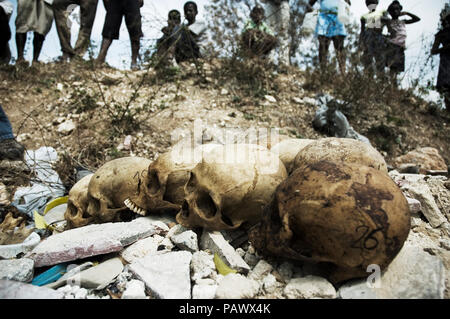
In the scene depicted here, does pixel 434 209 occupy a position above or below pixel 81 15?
below

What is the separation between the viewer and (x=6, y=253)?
1904 mm

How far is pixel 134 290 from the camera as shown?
141cm

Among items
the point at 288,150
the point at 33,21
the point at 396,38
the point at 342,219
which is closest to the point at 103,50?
the point at 33,21

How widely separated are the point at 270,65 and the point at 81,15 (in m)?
4.12

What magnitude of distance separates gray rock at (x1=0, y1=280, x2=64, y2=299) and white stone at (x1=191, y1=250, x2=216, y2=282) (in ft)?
2.27

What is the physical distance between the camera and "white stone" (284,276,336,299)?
1349 millimetres

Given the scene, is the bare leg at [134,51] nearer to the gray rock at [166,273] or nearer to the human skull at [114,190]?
the human skull at [114,190]

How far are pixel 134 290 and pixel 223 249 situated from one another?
550 mm

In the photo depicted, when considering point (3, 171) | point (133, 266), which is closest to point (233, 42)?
point (3, 171)

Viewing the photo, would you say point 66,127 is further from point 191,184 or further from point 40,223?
point 191,184

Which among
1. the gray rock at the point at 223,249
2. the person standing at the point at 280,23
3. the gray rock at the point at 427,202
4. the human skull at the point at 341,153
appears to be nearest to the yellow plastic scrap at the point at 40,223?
the gray rock at the point at 223,249

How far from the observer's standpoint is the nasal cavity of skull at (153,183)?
232cm

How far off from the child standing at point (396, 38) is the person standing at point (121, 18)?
17.0 feet
